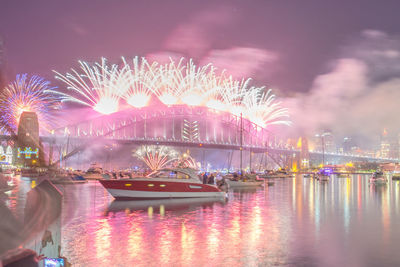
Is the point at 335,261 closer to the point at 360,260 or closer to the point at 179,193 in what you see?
the point at 360,260

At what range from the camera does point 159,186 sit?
22.7 metres

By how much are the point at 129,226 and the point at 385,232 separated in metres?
8.22

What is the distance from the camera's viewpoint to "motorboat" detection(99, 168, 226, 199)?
22.5 metres

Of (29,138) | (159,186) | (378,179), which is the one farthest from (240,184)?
(29,138)

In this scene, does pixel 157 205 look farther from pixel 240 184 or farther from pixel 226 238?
pixel 240 184

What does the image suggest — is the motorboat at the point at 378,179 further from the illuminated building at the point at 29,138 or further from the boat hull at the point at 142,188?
the illuminated building at the point at 29,138

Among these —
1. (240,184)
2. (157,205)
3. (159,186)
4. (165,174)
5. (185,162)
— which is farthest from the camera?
(185,162)

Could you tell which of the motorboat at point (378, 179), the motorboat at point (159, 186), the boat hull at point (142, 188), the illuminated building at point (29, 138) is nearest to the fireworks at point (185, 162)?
the motorboat at point (159, 186)

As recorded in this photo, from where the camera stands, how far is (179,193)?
911 inches

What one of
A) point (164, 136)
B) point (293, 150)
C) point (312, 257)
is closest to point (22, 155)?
point (164, 136)

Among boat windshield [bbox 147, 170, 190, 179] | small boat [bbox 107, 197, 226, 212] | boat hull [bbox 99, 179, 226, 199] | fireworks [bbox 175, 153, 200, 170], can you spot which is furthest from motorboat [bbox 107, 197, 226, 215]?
fireworks [bbox 175, 153, 200, 170]

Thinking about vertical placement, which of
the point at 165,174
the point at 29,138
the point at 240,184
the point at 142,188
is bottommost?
the point at 240,184

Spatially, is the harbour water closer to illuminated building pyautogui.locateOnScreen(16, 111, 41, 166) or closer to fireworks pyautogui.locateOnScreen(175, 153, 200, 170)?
fireworks pyautogui.locateOnScreen(175, 153, 200, 170)

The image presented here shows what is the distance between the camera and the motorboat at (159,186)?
22.5 m
